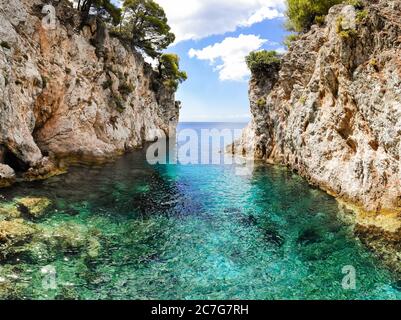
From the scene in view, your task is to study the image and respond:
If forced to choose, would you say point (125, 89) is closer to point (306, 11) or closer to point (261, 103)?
point (261, 103)

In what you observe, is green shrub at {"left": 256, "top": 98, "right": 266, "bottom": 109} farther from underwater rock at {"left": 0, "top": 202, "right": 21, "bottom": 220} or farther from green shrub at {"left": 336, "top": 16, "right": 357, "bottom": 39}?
underwater rock at {"left": 0, "top": 202, "right": 21, "bottom": 220}

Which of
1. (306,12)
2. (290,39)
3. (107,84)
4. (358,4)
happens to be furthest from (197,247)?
(107,84)

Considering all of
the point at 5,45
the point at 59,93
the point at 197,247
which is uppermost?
the point at 5,45

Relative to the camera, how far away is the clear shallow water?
11.9m

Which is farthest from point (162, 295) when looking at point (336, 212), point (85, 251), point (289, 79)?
point (289, 79)

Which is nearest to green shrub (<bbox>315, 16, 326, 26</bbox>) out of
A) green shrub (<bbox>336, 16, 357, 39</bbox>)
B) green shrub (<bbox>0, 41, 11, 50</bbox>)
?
green shrub (<bbox>336, 16, 357, 39</bbox>)

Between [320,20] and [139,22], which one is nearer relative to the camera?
[320,20]

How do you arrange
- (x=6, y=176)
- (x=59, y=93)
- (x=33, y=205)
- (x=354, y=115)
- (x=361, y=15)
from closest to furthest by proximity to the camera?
(x=33, y=205)
(x=6, y=176)
(x=361, y=15)
(x=354, y=115)
(x=59, y=93)

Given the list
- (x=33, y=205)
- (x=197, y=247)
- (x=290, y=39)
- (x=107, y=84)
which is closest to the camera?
(x=197, y=247)

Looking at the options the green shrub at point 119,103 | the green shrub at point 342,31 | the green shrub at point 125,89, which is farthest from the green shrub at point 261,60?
the green shrub at point 119,103

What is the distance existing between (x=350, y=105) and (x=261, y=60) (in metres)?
20.9

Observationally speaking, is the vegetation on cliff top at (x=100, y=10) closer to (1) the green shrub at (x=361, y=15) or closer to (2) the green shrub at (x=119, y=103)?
(2) the green shrub at (x=119, y=103)

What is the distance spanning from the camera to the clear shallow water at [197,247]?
11.9m

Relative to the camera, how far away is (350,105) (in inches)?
928
